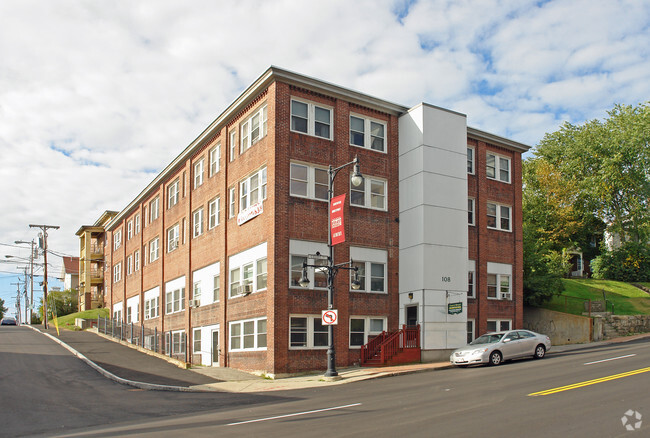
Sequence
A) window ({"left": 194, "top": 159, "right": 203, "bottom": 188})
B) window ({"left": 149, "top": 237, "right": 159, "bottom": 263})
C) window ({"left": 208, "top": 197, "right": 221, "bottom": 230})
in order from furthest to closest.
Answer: window ({"left": 149, "top": 237, "right": 159, "bottom": 263})
window ({"left": 194, "top": 159, "right": 203, "bottom": 188})
window ({"left": 208, "top": 197, "right": 221, "bottom": 230})

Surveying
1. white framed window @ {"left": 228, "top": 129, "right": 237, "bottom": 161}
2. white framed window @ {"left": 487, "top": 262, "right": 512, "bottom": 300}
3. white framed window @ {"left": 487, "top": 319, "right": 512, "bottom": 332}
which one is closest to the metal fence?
white framed window @ {"left": 228, "top": 129, "right": 237, "bottom": 161}

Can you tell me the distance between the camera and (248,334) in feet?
92.9

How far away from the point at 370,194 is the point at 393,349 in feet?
24.1

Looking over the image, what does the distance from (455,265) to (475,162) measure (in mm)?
6915

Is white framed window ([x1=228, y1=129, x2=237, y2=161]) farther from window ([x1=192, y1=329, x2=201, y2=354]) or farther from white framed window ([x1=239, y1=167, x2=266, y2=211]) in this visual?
window ([x1=192, y1=329, x2=201, y2=354])

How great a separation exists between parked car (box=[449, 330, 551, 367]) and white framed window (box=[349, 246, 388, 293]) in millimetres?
5463

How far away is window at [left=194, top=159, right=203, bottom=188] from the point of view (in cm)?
3658

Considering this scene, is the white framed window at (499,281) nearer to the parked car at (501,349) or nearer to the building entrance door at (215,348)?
the parked car at (501,349)

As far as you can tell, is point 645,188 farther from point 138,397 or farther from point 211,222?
point 138,397

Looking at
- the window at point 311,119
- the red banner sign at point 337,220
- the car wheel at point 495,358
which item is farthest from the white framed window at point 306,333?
the window at point 311,119

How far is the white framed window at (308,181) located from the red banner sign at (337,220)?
14.3 ft

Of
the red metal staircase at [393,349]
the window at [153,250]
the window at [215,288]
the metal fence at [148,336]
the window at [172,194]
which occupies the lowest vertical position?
the metal fence at [148,336]

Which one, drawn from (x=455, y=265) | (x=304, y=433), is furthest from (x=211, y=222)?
(x=304, y=433)

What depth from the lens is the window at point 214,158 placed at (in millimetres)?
34188
